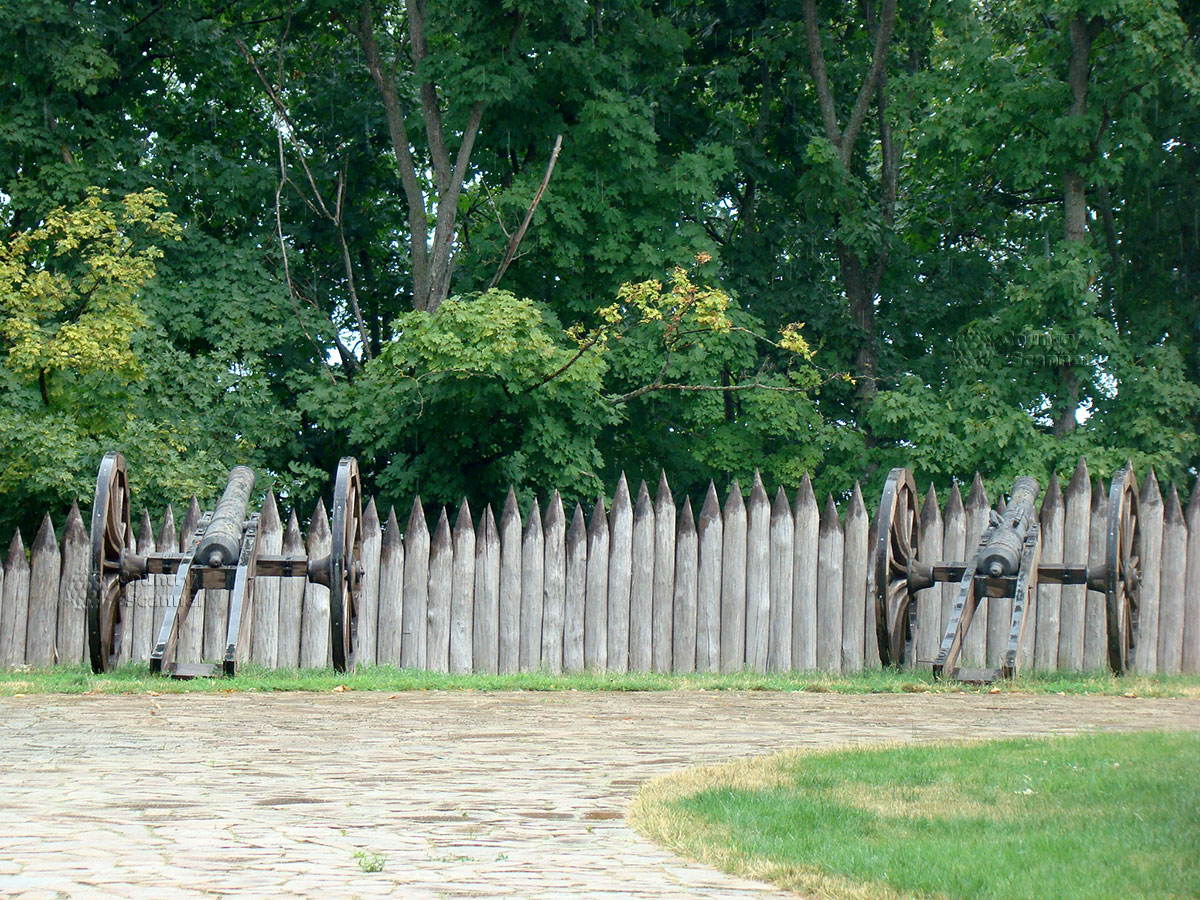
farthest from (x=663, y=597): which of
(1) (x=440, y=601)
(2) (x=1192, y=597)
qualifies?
(2) (x=1192, y=597)

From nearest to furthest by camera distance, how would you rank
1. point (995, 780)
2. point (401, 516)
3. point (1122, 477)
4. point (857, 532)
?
point (995, 780), point (1122, 477), point (857, 532), point (401, 516)

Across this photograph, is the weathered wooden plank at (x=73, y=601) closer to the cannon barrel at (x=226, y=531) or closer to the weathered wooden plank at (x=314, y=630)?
the cannon barrel at (x=226, y=531)

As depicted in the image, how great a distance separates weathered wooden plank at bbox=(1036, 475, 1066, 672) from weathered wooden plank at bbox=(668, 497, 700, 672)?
2.68 meters

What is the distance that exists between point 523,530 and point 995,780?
660cm

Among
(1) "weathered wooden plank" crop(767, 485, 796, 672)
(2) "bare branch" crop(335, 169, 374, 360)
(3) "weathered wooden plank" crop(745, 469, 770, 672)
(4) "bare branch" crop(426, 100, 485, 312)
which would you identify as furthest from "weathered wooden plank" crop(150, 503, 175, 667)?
(2) "bare branch" crop(335, 169, 374, 360)

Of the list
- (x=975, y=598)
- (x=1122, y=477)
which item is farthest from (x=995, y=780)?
(x=1122, y=477)

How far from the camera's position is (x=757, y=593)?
36.8ft

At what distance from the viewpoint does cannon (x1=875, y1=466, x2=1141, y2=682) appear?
9.97 metres

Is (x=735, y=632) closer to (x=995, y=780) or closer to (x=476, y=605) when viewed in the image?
(x=476, y=605)

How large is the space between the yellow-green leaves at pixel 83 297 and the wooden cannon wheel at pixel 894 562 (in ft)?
25.7

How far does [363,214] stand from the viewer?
21562 mm

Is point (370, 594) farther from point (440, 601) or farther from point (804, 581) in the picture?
point (804, 581)

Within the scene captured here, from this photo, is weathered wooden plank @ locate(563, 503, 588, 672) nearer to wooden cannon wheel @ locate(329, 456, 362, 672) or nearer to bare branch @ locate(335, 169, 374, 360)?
wooden cannon wheel @ locate(329, 456, 362, 672)

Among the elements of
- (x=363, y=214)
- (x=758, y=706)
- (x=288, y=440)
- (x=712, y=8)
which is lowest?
(x=758, y=706)
